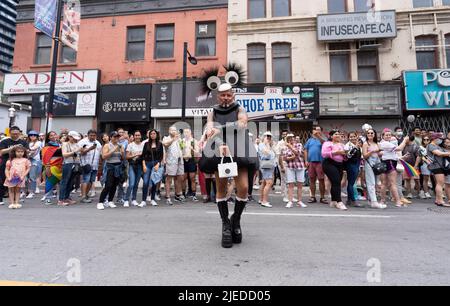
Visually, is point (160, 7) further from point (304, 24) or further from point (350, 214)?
point (350, 214)

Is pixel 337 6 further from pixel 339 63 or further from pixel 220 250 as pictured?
pixel 220 250

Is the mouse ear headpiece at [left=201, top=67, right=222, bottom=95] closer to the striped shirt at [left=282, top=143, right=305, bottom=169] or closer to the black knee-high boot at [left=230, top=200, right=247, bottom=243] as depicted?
the striped shirt at [left=282, top=143, right=305, bottom=169]

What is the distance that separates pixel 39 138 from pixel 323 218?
10237 mm

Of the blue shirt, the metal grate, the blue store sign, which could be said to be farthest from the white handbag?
the metal grate

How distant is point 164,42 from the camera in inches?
599

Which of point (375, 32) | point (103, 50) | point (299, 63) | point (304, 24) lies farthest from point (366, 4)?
point (103, 50)

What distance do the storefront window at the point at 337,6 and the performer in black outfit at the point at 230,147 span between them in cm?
1364

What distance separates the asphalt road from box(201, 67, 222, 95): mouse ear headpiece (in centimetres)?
919

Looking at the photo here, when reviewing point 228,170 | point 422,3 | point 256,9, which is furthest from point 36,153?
point 422,3

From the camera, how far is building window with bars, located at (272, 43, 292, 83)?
46.6 ft

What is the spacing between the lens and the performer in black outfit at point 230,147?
3379mm

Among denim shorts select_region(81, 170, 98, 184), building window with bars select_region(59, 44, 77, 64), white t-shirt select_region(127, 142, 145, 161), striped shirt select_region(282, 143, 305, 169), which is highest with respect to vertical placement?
building window with bars select_region(59, 44, 77, 64)

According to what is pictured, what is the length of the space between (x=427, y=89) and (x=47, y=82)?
787 inches

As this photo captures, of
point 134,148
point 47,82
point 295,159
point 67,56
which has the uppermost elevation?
point 67,56
